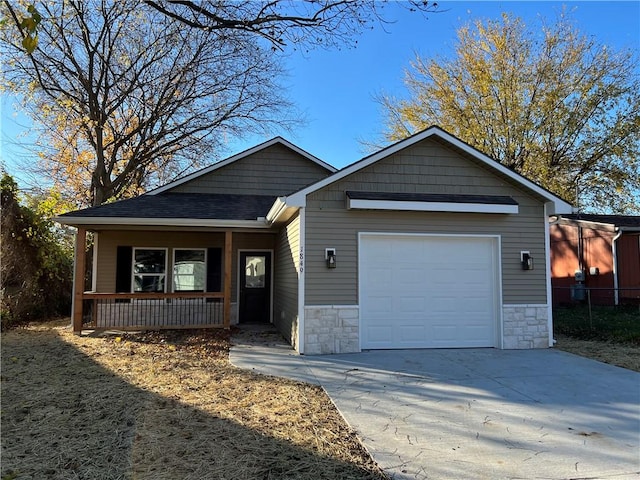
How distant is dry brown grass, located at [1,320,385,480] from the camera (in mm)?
3391

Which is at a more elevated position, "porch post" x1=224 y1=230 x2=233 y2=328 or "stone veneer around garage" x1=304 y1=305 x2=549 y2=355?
"porch post" x1=224 y1=230 x2=233 y2=328

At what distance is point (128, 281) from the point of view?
11.4 metres

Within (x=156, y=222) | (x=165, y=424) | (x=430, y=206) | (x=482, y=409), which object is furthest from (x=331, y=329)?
(x=156, y=222)

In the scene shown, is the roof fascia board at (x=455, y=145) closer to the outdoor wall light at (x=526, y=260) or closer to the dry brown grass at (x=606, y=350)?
the outdoor wall light at (x=526, y=260)

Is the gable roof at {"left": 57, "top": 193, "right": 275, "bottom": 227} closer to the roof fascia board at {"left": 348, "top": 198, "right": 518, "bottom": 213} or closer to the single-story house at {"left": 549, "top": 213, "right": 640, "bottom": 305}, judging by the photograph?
the roof fascia board at {"left": 348, "top": 198, "right": 518, "bottom": 213}

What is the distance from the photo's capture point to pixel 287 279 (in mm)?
9531

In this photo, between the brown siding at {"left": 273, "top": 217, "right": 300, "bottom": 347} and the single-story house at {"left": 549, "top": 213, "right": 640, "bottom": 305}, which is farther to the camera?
the single-story house at {"left": 549, "top": 213, "right": 640, "bottom": 305}

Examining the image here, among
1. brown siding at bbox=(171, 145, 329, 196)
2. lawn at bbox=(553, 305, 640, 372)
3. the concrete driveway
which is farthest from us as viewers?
brown siding at bbox=(171, 145, 329, 196)

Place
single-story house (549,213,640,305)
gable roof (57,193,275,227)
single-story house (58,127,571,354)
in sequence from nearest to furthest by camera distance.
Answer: single-story house (58,127,571,354) < gable roof (57,193,275,227) < single-story house (549,213,640,305)

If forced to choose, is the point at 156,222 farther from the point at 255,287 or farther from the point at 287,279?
the point at 255,287

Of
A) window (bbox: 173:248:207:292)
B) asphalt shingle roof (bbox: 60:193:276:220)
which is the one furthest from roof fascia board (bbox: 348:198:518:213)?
window (bbox: 173:248:207:292)

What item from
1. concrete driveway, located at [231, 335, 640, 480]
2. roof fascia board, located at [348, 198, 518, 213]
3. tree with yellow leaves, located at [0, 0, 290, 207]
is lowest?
concrete driveway, located at [231, 335, 640, 480]

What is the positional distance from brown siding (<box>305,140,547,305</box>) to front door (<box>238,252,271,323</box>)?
4.41m

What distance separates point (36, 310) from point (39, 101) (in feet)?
25.2
